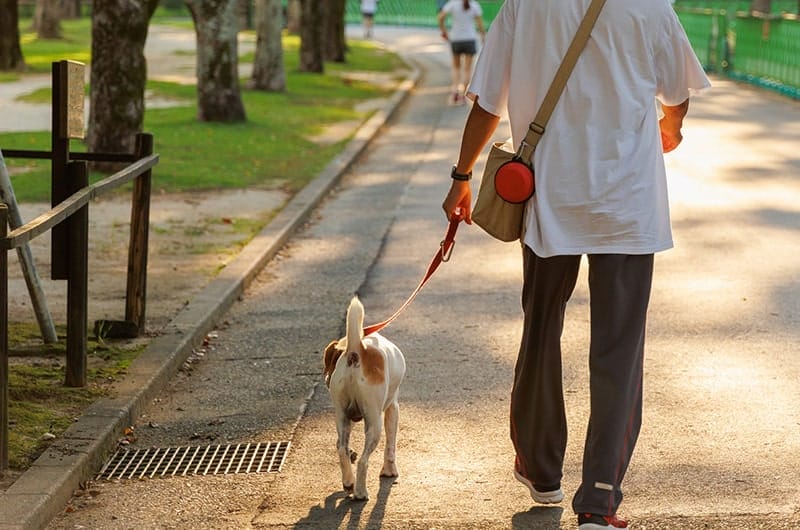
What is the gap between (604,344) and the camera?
4488mm

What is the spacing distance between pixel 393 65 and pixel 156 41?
30.5ft

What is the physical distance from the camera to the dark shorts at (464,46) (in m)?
23.7

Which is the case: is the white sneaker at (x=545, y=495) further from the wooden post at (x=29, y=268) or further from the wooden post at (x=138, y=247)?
the wooden post at (x=138, y=247)

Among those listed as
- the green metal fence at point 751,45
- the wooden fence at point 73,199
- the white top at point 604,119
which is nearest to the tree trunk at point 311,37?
the green metal fence at point 751,45

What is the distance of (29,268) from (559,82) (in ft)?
11.6

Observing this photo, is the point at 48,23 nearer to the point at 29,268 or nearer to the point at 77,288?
the point at 29,268

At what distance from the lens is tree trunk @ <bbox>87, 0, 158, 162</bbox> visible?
1354cm

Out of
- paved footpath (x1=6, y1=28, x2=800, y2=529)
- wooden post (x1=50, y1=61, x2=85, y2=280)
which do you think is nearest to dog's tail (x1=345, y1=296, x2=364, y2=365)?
paved footpath (x1=6, y1=28, x2=800, y2=529)

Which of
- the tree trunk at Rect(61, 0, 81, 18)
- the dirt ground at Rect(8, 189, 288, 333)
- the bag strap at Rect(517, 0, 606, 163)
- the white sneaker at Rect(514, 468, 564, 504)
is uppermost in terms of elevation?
the bag strap at Rect(517, 0, 606, 163)

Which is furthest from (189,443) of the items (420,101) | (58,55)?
(58,55)

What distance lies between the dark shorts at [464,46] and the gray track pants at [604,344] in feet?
63.5

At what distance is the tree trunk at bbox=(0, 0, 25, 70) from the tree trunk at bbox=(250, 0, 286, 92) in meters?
6.49

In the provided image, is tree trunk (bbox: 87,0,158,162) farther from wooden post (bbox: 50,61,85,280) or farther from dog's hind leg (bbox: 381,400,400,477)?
dog's hind leg (bbox: 381,400,400,477)

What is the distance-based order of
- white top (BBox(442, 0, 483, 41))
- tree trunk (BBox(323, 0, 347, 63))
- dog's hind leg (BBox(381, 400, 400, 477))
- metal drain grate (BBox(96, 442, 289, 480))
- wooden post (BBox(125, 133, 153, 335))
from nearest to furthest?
dog's hind leg (BBox(381, 400, 400, 477))
metal drain grate (BBox(96, 442, 289, 480))
wooden post (BBox(125, 133, 153, 335))
white top (BBox(442, 0, 483, 41))
tree trunk (BBox(323, 0, 347, 63))
